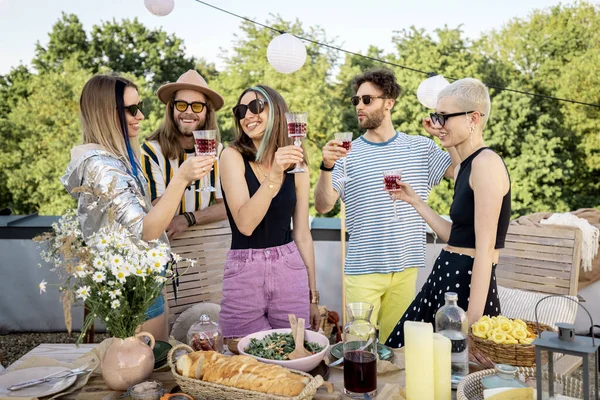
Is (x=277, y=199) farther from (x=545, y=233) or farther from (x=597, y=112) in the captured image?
(x=597, y=112)

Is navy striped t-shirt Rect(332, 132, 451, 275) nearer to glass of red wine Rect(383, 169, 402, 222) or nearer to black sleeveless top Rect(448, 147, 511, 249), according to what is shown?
glass of red wine Rect(383, 169, 402, 222)

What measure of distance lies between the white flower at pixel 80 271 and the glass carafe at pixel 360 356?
2.69 feet

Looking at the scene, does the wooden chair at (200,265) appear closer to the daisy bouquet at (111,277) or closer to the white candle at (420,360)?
the daisy bouquet at (111,277)

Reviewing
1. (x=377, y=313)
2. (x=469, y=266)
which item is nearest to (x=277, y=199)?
(x=469, y=266)

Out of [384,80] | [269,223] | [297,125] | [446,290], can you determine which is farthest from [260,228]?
[384,80]

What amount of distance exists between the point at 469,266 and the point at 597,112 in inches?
635

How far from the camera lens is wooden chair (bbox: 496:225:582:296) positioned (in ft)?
11.0

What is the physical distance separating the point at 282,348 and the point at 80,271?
729 mm

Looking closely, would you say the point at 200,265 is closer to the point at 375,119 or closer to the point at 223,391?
the point at 375,119

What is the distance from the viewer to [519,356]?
63.1 inches

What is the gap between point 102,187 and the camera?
200 cm

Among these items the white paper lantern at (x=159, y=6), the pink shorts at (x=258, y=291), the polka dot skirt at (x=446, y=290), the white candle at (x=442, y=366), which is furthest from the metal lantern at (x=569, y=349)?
the white paper lantern at (x=159, y=6)

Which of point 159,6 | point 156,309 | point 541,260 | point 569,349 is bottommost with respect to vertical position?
point 541,260

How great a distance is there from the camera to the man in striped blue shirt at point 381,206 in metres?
3.12
